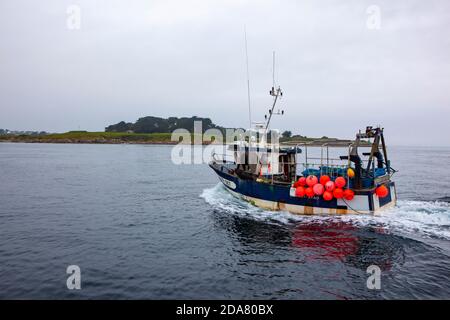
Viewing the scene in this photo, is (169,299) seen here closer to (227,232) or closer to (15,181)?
(227,232)

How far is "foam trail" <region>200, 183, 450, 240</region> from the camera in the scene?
16.7 meters

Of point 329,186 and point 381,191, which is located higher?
point 329,186

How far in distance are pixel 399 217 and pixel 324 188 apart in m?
5.11

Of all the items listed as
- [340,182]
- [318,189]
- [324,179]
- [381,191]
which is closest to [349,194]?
[340,182]

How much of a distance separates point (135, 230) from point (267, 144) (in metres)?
11.3

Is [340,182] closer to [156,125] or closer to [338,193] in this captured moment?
[338,193]

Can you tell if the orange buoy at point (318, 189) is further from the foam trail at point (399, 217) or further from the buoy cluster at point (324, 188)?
the foam trail at point (399, 217)

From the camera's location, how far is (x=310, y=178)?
1861cm

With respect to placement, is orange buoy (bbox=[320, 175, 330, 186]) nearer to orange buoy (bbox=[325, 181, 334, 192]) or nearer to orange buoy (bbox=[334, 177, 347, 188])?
orange buoy (bbox=[325, 181, 334, 192])

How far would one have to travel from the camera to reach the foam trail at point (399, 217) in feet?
54.9

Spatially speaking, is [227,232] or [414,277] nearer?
[414,277]

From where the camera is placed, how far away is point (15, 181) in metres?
33.3

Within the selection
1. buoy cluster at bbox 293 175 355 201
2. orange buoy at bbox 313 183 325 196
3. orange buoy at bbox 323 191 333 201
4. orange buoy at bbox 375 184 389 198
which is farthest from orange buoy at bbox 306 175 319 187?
orange buoy at bbox 375 184 389 198
